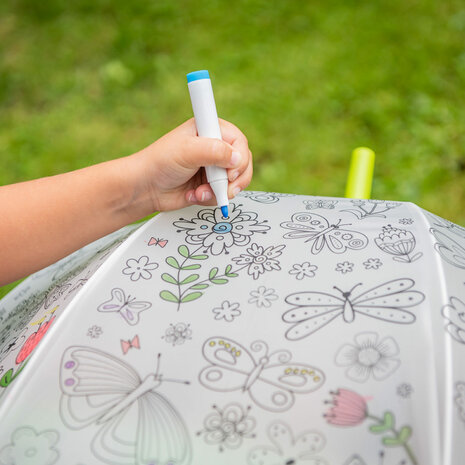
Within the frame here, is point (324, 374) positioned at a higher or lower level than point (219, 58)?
lower

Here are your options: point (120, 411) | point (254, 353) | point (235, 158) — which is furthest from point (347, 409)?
point (235, 158)

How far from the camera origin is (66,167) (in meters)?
2.18

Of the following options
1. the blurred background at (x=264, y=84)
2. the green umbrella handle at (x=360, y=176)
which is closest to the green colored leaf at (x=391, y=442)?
the green umbrella handle at (x=360, y=176)

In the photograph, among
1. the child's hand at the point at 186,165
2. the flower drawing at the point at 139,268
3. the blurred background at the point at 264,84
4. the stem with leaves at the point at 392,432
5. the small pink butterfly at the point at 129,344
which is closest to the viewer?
the stem with leaves at the point at 392,432

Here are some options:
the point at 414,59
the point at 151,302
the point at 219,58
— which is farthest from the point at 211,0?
the point at 151,302

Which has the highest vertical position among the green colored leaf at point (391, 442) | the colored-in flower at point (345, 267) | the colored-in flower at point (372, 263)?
the colored-in flower at point (372, 263)

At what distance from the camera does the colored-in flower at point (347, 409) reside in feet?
1.99

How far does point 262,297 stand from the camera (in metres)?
0.74

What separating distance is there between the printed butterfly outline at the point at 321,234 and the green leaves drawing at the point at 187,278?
12 cm

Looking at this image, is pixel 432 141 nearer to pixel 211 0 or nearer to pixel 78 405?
pixel 211 0

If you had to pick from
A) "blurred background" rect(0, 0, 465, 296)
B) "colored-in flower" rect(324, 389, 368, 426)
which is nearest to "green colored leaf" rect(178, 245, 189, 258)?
"colored-in flower" rect(324, 389, 368, 426)

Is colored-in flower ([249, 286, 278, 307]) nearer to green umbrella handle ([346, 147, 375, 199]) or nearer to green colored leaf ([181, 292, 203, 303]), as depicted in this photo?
green colored leaf ([181, 292, 203, 303])

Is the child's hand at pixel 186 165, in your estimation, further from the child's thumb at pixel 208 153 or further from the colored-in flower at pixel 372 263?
the colored-in flower at pixel 372 263

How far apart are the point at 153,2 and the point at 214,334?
274 cm
